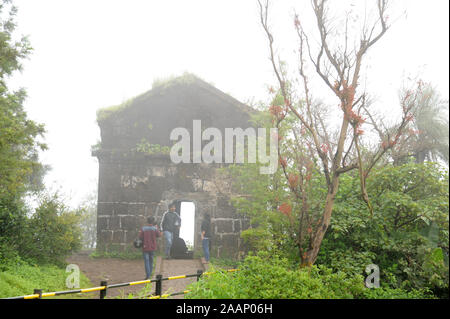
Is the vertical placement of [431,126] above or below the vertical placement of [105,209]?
above

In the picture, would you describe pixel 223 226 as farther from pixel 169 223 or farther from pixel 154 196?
pixel 169 223

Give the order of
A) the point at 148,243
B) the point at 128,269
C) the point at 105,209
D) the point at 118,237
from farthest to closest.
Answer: the point at 105,209, the point at 118,237, the point at 128,269, the point at 148,243

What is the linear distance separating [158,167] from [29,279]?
7799 mm

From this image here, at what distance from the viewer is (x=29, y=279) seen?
992 cm

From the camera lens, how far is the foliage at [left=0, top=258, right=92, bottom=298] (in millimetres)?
8751

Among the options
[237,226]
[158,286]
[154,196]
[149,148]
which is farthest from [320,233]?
[149,148]

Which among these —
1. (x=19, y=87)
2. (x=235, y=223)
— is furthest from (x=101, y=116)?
(x=235, y=223)

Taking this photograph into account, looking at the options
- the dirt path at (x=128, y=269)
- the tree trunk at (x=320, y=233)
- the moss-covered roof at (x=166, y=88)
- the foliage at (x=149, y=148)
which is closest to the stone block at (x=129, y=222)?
the dirt path at (x=128, y=269)

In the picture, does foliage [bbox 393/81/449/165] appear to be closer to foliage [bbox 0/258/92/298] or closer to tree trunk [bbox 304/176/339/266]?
tree trunk [bbox 304/176/339/266]

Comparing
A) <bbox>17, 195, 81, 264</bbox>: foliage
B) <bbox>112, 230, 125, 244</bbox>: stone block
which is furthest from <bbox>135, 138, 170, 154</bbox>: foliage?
<bbox>17, 195, 81, 264</bbox>: foliage

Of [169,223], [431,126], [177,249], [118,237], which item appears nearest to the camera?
[169,223]

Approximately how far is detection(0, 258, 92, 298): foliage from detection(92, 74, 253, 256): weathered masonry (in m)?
4.63

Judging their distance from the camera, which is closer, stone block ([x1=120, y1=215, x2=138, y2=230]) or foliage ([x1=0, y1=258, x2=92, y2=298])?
foliage ([x1=0, y1=258, x2=92, y2=298])

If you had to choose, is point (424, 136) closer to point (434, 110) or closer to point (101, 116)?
point (434, 110)
